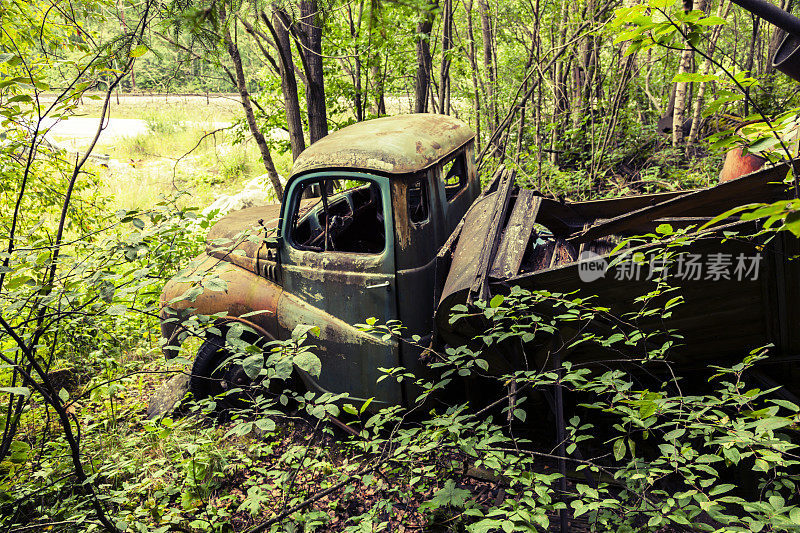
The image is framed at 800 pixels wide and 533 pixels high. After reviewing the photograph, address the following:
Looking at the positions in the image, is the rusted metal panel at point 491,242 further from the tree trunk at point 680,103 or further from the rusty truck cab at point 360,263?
the tree trunk at point 680,103

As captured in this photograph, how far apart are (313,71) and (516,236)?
361 centimetres

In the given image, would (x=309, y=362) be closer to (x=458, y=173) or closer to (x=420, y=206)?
(x=420, y=206)

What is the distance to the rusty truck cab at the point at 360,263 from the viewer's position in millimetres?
3266

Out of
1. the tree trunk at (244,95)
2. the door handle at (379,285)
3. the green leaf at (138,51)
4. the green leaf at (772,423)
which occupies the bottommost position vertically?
the green leaf at (772,423)

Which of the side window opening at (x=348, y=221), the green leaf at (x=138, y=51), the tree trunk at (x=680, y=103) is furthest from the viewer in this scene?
the tree trunk at (x=680, y=103)

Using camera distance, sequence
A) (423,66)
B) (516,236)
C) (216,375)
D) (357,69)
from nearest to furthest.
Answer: (516,236)
(216,375)
(357,69)
(423,66)

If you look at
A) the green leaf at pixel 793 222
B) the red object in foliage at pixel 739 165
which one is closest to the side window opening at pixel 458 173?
the red object in foliage at pixel 739 165

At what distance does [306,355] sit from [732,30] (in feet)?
56.9

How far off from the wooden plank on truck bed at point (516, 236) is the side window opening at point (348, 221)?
101 cm

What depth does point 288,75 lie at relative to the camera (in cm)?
581

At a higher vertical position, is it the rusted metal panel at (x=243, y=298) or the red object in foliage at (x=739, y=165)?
the red object in foliage at (x=739, y=165)

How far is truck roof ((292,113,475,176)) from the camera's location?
3.26 metres

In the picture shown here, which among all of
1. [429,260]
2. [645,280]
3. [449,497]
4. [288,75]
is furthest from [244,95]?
[449,497]

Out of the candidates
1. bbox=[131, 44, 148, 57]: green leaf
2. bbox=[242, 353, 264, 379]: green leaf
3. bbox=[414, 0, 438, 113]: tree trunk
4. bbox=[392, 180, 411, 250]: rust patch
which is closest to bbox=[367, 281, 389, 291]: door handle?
bbox=[392, 180, 411, 250]: rust patch
